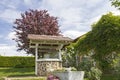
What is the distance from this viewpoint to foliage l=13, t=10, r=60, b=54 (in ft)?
105

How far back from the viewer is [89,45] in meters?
18.3

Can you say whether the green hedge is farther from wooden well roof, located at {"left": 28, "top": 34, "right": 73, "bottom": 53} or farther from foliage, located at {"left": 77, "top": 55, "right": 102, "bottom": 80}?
foliage, located at {"left": 77, "top": 55, "right": 102, "bottom": 80}

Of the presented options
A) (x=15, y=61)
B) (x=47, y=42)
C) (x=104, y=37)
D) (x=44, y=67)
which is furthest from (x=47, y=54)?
(x=15, y=61)

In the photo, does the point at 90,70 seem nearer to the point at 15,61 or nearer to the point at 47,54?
the point at 47,54

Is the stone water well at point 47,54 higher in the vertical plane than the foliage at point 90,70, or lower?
higher

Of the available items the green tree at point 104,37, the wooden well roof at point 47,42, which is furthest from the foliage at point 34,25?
the green tree at point 104,37

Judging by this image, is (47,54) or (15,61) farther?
(15,61)

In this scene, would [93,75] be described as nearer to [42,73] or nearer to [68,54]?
[42,73]

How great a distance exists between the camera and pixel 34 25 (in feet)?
106

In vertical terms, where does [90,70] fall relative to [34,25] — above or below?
below

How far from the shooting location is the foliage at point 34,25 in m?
32.0

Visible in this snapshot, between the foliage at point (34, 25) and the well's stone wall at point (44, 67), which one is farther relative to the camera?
the foliage at point (34, 25)

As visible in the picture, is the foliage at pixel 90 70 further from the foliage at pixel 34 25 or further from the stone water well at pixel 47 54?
the foliage at pixel 34 25

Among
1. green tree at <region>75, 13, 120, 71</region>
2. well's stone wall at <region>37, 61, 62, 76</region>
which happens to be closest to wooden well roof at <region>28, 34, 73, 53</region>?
well's stone wall at <region>37, 61, 62, 76</region>
